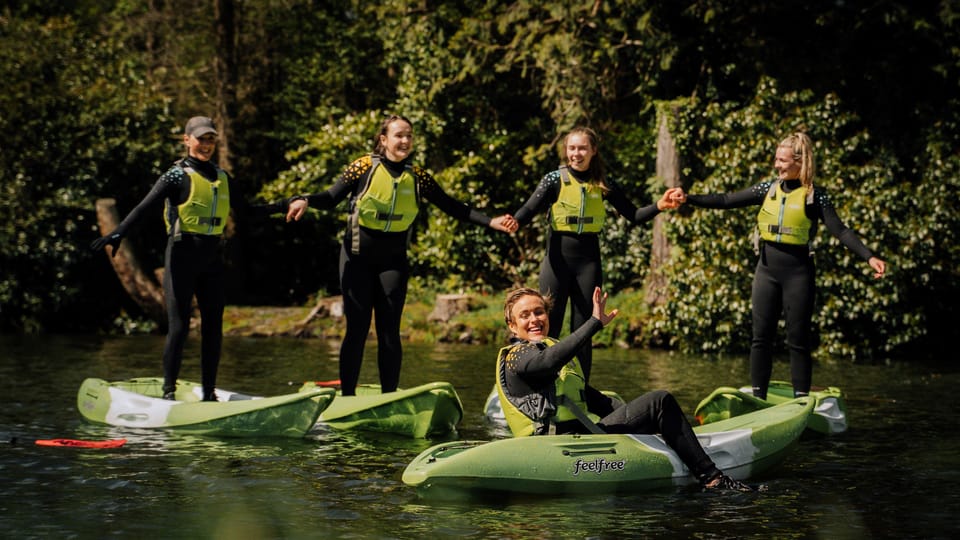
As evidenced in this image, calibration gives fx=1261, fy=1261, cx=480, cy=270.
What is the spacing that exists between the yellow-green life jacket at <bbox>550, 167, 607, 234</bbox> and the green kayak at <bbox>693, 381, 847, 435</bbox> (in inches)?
59.2

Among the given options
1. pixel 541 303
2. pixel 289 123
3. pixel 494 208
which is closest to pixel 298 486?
pixel 541 303

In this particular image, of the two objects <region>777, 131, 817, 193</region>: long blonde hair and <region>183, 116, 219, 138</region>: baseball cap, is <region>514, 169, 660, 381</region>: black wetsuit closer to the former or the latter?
<region>777, 131, 817, 193</region>: long blonde hair

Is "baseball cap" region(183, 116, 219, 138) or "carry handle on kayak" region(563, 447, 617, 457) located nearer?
"carry handle on kayak" region(563, 447, 617, 457)

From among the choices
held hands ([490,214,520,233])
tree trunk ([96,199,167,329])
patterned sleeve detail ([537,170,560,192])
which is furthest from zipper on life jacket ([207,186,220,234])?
tree trunk ([96,199,167,329])

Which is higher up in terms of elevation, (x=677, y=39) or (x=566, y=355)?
(x=677, y=39)

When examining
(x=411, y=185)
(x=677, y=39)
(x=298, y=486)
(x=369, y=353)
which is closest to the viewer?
(x=298, y=486)

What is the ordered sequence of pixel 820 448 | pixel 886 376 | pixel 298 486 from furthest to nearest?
pixel 886 376, pixel 820 448, pixel 298 486

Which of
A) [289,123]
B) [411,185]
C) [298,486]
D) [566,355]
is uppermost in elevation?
[289,123]

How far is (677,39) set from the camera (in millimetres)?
17906

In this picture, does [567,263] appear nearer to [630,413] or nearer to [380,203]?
[380,203]

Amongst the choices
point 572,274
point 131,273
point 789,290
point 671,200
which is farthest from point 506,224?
point 131,273

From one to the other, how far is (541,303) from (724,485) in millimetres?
1394

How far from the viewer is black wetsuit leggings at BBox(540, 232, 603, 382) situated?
30.1 ft

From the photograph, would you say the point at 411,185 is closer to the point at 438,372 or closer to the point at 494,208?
the point at 438,372
